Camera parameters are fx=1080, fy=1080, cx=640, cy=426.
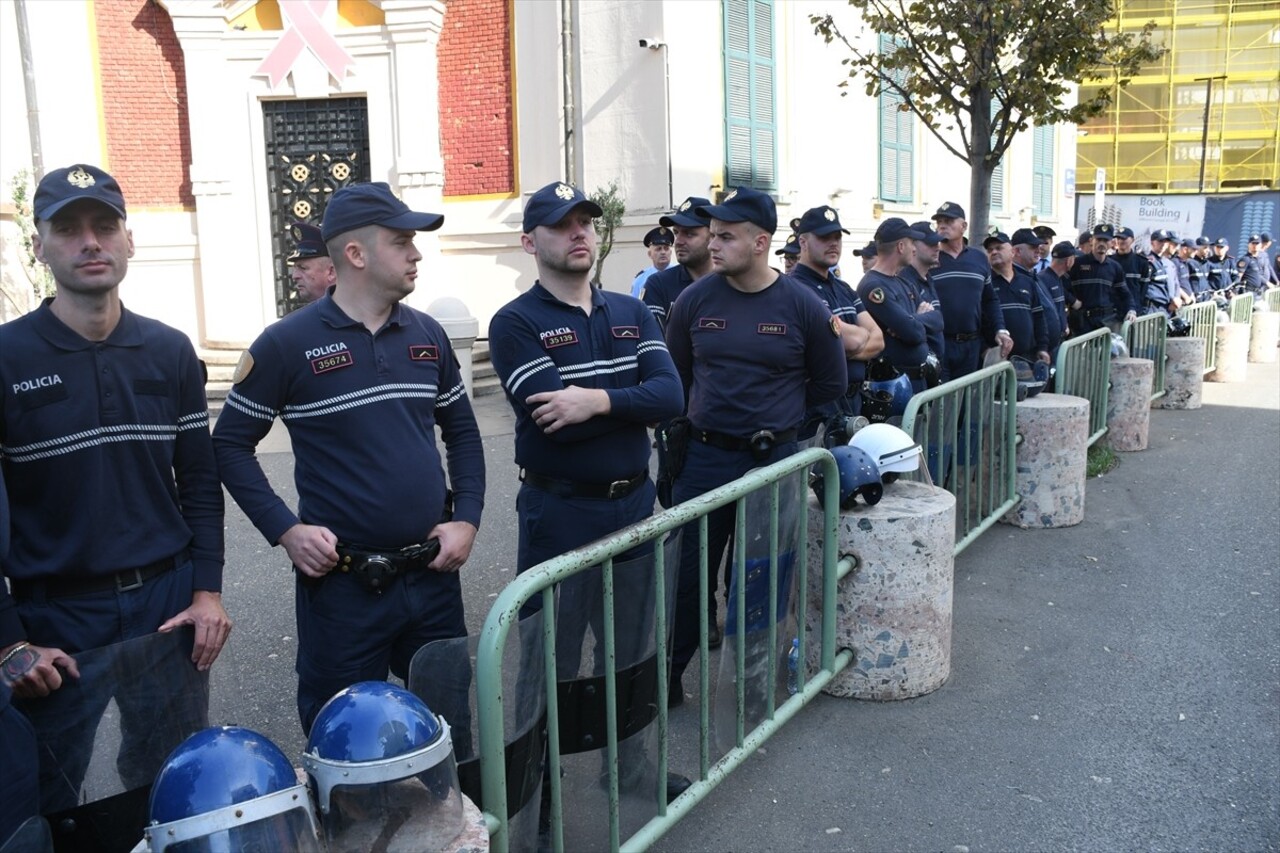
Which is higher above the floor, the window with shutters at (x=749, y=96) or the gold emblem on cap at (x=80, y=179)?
the window with shutters at (x=749, y=96)

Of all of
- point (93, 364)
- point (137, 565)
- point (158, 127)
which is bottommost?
point (137, 565)

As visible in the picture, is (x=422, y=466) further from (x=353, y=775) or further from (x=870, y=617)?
(x=870, y=617)

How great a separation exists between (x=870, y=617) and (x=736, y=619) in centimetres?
102

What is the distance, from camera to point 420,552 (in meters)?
3.13

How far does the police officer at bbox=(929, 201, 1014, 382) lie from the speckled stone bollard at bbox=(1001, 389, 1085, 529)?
0.99 meters

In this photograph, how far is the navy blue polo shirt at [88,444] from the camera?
8.82 ft

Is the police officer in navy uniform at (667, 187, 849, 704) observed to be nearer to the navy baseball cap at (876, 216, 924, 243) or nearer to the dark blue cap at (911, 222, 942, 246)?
the navy baseball cap at (876, 216, 924, 243)

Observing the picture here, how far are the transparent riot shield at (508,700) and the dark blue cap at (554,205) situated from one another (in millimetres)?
1469

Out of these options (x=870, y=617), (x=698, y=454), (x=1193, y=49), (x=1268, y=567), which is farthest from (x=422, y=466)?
(x=1193, y=49)

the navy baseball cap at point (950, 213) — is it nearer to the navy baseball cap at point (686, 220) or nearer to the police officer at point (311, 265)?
the navy baseball cap at point (686, 220)

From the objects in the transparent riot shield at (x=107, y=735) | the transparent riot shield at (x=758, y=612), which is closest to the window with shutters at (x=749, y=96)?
the transparent riot shield at (x=758, y=612)

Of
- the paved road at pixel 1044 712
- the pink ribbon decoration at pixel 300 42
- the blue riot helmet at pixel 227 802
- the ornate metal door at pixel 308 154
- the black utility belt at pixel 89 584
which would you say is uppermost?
the pink ribbon decoration at pixel 300 42

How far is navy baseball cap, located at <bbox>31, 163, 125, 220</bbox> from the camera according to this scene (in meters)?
2.71

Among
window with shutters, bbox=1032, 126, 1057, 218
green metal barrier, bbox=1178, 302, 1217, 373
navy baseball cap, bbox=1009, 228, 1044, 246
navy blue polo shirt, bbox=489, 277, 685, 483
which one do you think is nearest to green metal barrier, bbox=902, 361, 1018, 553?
navy blue polo shirt, bbox=489, 277, 685, 483
